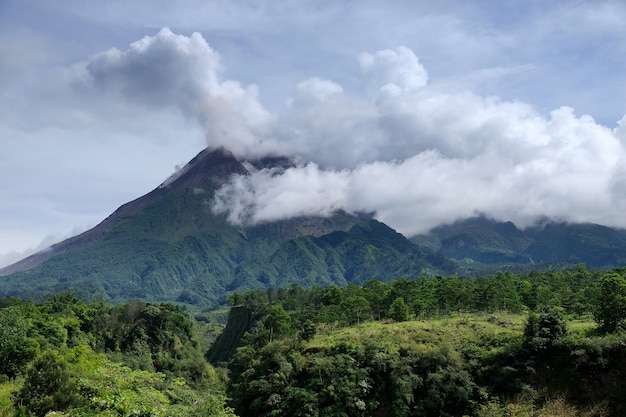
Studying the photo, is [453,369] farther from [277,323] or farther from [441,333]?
[277,323]

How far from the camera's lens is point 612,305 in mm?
48188

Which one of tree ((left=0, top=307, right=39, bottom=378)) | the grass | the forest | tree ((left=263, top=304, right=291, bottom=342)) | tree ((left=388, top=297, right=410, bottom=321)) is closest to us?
the forest

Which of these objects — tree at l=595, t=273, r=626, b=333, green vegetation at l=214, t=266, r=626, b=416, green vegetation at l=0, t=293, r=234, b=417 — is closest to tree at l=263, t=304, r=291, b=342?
green vegetation at l=214, t=266, r=626, b=416

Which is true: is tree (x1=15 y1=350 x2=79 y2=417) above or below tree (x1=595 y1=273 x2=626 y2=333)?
above

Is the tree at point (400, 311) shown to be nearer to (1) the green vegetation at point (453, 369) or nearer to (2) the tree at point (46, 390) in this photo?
(1) the green vegetation at point (453, 369)

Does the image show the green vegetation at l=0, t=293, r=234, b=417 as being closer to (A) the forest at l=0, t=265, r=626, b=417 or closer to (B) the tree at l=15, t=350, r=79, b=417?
(B) the tree at l=15, t=350, r=79, b=417

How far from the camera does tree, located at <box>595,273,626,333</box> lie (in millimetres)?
47938

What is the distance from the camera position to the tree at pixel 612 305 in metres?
47.9

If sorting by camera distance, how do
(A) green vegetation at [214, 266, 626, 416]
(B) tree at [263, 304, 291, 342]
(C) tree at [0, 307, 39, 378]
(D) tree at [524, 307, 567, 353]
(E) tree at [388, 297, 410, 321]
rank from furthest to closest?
1. (B) tree at [263, 304, 291, 342]
2. (E) tree at [388, 297, 410, 321]
3. (C) tree at [0, 307, 39, 378]
4. (D) tree at [524, 307, 567, 353]
5. (A) green vegetation at [214, 266, 626, 416]

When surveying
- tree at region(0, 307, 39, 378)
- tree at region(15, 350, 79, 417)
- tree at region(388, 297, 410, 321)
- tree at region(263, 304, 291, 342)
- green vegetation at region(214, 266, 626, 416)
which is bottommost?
green vegetation at region(214, 266, 626, 416)

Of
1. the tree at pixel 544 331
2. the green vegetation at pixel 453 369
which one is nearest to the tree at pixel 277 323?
the green vegetation at pixel 453 369

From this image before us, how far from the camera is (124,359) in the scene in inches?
3634

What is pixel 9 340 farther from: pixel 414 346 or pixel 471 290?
pixel 471 290

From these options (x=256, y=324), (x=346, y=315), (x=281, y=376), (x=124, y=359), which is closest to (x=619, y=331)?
(x=281, y=376)
